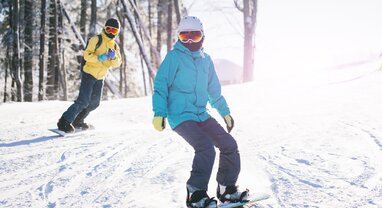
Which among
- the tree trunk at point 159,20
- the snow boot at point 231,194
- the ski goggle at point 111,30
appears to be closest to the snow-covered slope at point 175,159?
the snow boot at point 231,194

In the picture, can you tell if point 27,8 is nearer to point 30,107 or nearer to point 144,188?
point 30,107

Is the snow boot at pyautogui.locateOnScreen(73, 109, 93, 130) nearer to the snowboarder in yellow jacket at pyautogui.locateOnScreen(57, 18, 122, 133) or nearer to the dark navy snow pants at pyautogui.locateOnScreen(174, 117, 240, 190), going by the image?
the snowboarder in yellow jacket at pyautogui.locateOnScreen(57, 18, 122, 133)

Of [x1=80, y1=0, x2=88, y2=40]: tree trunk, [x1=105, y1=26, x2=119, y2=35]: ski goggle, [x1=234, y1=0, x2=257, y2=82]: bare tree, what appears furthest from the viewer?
[x1=80, y1=0, x2=88, y2=40]: tree trunk

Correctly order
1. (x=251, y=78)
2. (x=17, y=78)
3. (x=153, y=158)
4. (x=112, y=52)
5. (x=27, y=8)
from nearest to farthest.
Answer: (x=153, y=158), (x=112, y=52), (x=17, y=78), (x=251, y=78), (x=27, y=8)

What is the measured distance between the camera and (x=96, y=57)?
22.1 feet

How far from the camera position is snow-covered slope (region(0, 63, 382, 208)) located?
12.1ft

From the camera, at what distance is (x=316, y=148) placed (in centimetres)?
546

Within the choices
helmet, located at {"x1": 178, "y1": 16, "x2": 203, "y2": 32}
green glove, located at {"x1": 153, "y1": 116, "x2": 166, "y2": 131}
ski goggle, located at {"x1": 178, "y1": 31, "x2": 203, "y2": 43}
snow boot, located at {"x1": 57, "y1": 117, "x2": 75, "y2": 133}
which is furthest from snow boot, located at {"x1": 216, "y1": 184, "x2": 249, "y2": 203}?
snow boot, located at {"x1": 57, "y1": 117, "x2": 75, "y2": 133}

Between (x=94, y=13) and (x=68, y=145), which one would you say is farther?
(x=94, y=13)

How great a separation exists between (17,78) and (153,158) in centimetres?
1744

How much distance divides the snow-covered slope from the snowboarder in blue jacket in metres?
0.34

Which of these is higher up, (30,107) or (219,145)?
(219,145)

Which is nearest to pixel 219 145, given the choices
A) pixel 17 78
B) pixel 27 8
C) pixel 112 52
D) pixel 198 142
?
pixel 198 142

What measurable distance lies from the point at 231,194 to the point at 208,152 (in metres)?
0.44
